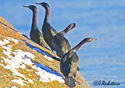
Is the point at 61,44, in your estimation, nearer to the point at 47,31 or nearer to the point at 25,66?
the point at 47,31

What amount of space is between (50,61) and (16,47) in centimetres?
219

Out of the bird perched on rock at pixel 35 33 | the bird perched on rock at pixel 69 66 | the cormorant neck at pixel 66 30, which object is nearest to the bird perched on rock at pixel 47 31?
the bird perched on rock at pixel 35 33

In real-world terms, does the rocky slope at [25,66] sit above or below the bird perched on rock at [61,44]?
below

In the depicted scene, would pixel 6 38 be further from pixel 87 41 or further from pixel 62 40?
pixel 87 41

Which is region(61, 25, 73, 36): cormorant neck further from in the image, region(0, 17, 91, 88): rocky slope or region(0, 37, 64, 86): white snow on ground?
region(0, 37, 64, 86): white snow on ground

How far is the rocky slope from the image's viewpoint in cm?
1407

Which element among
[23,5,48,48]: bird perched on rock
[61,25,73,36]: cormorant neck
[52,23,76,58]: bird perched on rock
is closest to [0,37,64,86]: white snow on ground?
[52,23,76,58]: bird perched on rock

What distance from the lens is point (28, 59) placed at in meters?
16.4

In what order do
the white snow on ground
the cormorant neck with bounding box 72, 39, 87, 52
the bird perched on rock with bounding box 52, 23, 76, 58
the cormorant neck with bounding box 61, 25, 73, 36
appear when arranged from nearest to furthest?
the white snow on ground → the cormorant neck with bounding box 72, 39, 87, 52 → the bird perched on rock with bounding box 52, 23, 76, 58 → the cormorant neck with bounding box 61, 25, 73, 36

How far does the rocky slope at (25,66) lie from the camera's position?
554 inches

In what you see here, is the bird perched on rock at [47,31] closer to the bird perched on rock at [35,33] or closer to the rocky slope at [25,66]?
the bird perched on rock at [35,33]

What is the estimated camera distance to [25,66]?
613 inches

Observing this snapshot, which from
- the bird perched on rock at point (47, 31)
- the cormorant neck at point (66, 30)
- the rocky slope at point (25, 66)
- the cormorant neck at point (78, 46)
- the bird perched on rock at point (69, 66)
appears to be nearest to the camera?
the rocky slope at point (25, 66)

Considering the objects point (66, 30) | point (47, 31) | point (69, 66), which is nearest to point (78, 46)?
point (69, 66)
